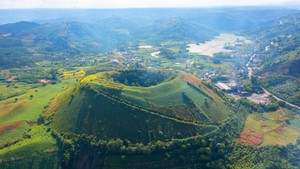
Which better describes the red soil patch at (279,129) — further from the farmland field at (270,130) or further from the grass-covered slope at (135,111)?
the grass-covered slope at (135,111)

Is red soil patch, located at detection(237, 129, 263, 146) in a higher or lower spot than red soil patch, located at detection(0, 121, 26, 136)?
lower

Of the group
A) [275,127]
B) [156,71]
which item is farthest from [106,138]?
[275,127]

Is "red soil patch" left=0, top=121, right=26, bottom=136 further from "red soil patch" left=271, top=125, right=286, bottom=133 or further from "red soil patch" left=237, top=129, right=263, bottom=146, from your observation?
"red soil patch" left=271, top=125, right=286, bottom=133

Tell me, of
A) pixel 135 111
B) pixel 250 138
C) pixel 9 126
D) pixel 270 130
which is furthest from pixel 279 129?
pixel 9 126

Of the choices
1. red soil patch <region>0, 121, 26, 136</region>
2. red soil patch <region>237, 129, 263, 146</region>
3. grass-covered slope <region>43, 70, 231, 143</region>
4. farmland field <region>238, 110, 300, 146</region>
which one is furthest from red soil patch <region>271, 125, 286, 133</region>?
red soil patch <region>0, 121, 26, 136</region>

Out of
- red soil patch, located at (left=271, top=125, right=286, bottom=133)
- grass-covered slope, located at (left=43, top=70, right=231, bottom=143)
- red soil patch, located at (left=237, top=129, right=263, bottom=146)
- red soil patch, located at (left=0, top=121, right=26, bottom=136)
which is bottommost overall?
red soil patch, located at (left=271, top=125, right=286, bottom=133)
